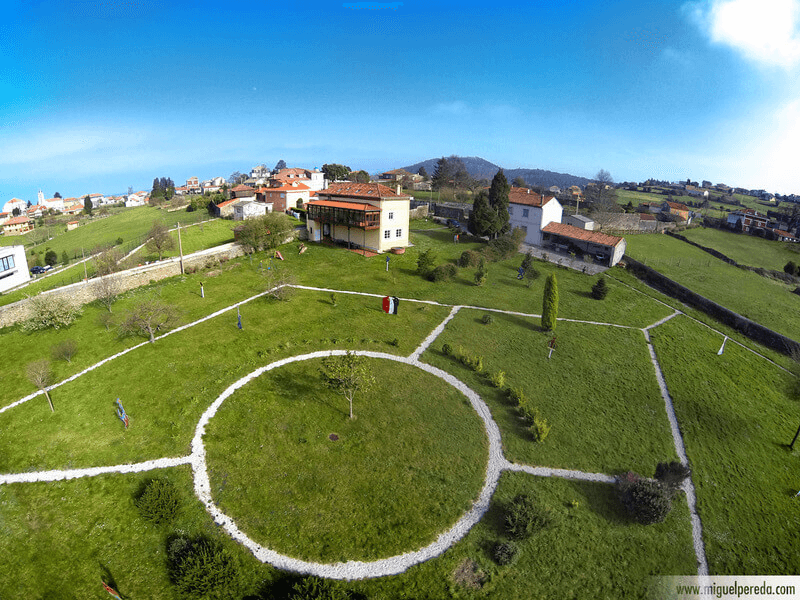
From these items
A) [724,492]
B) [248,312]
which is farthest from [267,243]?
[724,492]

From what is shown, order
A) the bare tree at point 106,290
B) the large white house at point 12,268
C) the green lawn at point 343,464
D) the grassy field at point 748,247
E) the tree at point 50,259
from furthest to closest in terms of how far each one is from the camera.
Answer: the grassy field at point 748,247
the tree at point 50,259
the large white house at point 12,268
the bare tree at point 106,290
the green lawn at point 343,464

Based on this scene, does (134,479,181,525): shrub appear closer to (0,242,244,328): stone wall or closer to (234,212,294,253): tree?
(0,242,244,328): stone wall

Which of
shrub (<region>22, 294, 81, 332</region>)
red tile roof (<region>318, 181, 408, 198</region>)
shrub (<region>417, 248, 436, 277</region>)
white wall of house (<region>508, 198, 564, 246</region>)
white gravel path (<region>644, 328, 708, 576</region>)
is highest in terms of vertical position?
red tile roof (<region>318, 181, 408, 198</region>)

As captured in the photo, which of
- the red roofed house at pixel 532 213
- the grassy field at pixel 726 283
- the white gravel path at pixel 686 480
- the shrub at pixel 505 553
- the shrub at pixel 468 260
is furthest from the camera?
the red roofed house at pixel 532 213

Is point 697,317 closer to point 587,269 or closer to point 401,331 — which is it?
point 587,269

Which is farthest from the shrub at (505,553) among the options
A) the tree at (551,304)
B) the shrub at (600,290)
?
the shrub at (600,290)

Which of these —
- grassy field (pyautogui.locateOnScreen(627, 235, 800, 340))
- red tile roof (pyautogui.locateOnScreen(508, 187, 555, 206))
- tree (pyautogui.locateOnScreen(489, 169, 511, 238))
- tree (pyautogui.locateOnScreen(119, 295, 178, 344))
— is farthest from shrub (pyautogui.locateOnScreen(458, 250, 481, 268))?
tree (pyautogui.locateOnScreen(119, 295, 178, 344))

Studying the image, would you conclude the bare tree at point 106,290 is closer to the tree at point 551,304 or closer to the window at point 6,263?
the window at point 6,263
